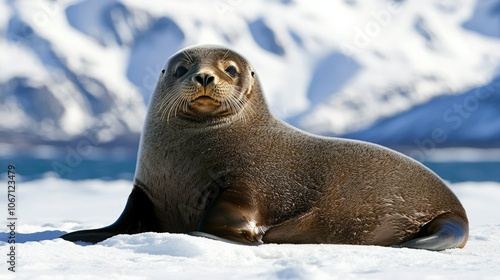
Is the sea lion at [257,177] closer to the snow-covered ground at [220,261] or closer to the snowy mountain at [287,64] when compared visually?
the snow-covered ground at [220,261]

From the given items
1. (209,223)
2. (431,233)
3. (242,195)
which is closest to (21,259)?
(209,223)

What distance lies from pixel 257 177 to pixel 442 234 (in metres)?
1.26

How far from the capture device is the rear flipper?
489 centimetres

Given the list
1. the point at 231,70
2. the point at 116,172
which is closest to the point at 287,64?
the point at 116,172

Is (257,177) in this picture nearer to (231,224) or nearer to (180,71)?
(231,224)

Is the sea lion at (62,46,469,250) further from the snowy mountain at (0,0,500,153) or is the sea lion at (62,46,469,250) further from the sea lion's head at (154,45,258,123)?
the snowy mountain at (0,0,500,153)

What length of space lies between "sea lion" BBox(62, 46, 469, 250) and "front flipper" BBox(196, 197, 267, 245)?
16mm

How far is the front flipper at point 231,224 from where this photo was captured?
4.36 metres

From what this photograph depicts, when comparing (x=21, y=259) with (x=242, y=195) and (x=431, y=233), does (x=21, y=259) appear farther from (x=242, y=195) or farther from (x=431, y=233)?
(x=431, y=233)

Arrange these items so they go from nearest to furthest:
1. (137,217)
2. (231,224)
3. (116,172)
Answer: (231,224) < (137,217) < (116,172)

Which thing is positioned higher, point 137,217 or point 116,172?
point 116,172

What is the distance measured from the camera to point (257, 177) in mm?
4891

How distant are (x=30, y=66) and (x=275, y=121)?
124065 mm

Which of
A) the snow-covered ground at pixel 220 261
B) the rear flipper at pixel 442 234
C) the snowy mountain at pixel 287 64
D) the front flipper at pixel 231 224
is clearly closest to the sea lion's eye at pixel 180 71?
the front flipper at pixel 231 224
